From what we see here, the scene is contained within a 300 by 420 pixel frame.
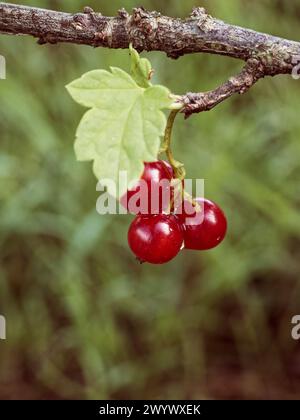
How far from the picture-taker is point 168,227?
94 cm

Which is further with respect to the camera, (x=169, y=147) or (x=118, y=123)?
(x=169, y=147)

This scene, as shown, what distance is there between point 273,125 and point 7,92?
85cm

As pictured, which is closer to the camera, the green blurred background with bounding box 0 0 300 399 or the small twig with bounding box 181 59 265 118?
the small twig with bounding box 181 59 265 118

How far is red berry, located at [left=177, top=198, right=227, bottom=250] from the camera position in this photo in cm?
97

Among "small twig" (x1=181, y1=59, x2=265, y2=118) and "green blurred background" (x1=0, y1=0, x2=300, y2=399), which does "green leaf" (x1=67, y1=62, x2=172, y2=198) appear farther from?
"green blurred background" (x1=0, y1=0, x2=300, y2=399)

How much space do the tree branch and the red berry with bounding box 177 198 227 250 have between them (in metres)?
0.20

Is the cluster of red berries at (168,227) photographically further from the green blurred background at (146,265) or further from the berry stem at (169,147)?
the green blurred background at (146,265)

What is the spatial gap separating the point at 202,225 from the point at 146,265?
4.73 ft

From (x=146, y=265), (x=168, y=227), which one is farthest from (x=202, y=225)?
(x=146, y=265)

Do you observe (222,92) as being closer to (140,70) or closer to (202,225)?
(140,70)

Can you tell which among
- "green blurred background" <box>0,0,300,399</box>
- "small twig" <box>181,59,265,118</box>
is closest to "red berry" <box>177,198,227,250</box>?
"small twig" <box>181,59,265,118</box>

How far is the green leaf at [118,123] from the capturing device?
73 cm

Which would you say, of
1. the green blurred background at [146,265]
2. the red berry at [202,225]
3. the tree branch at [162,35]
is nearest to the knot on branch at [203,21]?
the tree branch at [162,35]

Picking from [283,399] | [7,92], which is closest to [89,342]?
[283,399]
